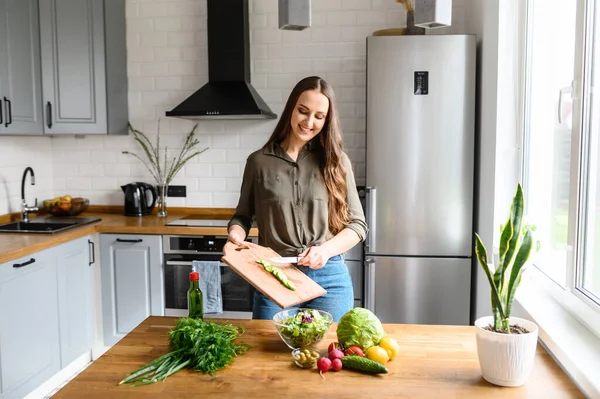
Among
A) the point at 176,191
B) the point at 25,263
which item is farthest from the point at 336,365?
the point at 176,191

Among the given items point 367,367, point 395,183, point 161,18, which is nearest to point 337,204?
point 367,367

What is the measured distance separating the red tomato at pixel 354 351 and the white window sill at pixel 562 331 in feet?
1.80

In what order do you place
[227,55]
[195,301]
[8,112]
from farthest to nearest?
[227,55], [8,112], [195,301]

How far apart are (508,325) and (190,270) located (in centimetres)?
253

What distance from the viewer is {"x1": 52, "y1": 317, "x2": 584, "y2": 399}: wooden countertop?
142 cm

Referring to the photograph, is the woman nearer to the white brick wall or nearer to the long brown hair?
the long brown hair

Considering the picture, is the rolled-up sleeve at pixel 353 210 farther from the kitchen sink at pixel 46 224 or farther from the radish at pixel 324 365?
the kitchen sink at pixel 46 224

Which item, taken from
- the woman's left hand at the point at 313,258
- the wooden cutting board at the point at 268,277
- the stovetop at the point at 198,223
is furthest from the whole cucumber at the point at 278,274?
the stovetop at the point at 198,223

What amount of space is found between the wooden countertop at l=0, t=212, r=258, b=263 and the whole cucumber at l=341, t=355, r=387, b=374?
6.68 feet

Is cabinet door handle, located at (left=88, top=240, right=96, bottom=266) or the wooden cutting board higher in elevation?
the wooden cutting board

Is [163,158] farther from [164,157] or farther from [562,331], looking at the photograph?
[562,331]

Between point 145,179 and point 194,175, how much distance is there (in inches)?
15.2

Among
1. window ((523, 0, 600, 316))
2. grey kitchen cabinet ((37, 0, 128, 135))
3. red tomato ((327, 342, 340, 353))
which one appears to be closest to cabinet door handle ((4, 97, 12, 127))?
grey kitchen cabinet ((37, 0, 128, 135))

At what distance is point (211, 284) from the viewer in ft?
12.0
